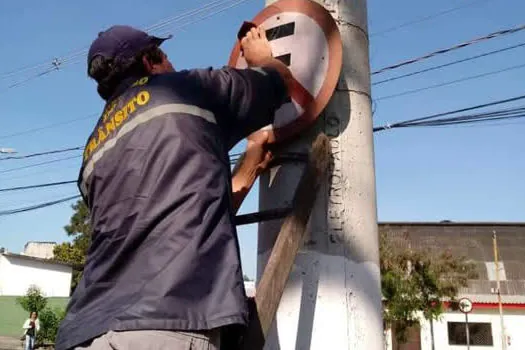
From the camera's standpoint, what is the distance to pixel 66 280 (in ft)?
121

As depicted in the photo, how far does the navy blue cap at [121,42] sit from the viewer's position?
1867 mm

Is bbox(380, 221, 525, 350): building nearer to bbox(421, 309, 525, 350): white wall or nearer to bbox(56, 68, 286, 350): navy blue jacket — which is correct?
bbox(421, 309, 525, 350): white wall

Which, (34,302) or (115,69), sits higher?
(34,302)

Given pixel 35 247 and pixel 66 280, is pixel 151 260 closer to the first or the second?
pixel 66 280

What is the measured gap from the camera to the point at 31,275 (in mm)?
37500

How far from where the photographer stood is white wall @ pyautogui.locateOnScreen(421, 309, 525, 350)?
22.8 meters

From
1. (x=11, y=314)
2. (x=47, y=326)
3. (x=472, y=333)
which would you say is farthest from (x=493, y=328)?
(x=11, y=314)

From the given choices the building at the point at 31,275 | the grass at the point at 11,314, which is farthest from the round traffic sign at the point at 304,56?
the building at the point at 31,275

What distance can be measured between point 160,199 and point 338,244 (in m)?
0.71

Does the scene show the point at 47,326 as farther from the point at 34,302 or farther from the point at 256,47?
the point at 256,47

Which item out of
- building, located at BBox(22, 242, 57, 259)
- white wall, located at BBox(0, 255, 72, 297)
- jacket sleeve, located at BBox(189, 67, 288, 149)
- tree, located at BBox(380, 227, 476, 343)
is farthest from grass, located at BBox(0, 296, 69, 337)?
jacket sleeve, located at BBox(189, 67, 288, 149)

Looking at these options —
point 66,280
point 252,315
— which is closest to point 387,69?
point 252,315

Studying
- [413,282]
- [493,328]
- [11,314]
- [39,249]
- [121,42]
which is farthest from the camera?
[39,249]

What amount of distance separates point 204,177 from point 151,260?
0.86 ft
